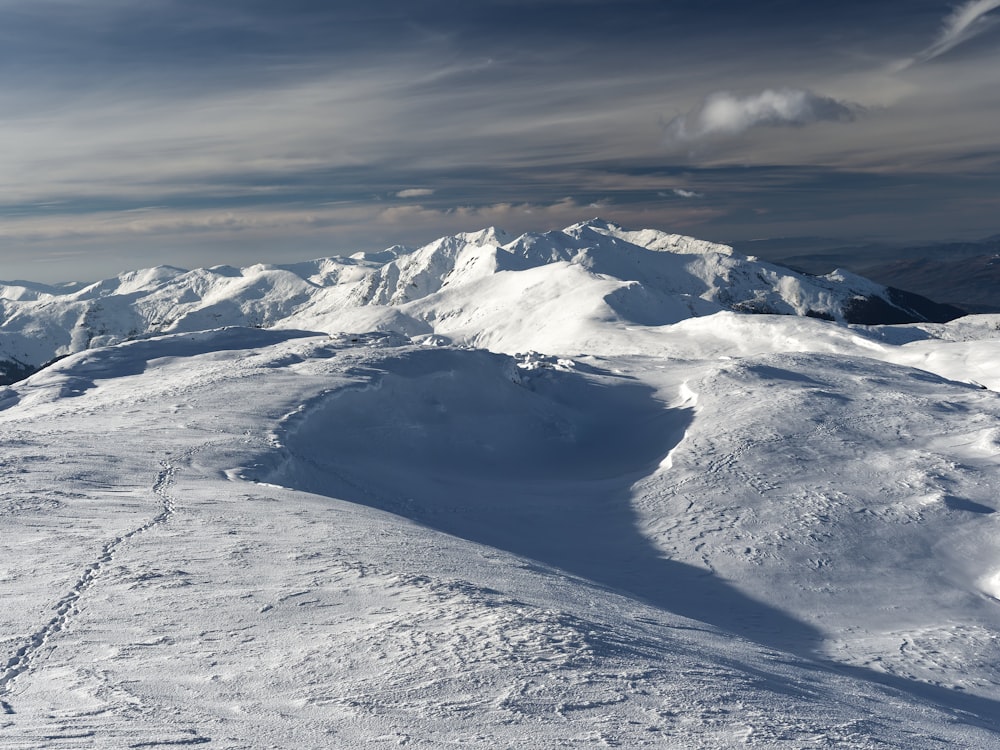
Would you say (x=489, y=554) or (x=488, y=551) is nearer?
(x=489, y=554)

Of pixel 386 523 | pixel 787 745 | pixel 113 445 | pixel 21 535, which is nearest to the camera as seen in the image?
pixel 787 745

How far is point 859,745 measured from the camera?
1104cm

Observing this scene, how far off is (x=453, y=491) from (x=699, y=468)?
1220 cm

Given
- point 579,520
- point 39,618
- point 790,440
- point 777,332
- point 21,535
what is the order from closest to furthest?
point 39,618 < point 21,535 < point 579,520 < point 790,440 < point 777,332

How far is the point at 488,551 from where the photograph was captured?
882 inches

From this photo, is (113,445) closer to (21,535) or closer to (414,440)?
(21,535)

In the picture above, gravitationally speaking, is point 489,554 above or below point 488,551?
above

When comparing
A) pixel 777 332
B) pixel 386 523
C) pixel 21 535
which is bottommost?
pixel 777 332

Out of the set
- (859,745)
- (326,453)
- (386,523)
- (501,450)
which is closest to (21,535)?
(386,523)

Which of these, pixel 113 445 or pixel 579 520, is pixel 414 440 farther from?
pixel 113 445

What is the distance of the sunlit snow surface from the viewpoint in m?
11.3

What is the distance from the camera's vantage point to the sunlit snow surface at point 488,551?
1132 cm

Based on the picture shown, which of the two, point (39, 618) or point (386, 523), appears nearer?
point (39, 618)

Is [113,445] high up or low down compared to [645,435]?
up
